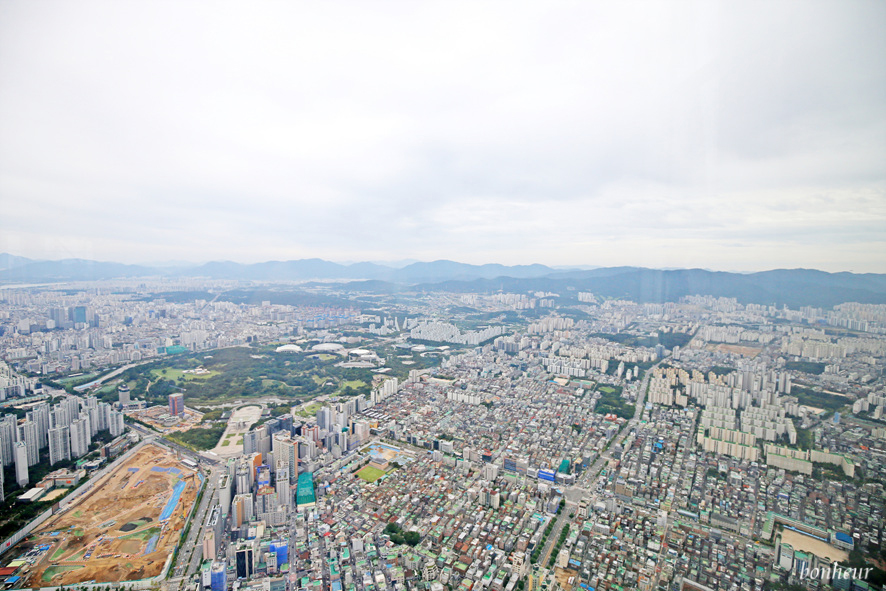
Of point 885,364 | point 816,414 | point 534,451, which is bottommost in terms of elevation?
point 534,451

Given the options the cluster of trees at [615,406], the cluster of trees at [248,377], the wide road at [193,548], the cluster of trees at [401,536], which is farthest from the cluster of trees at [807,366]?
the wide road at [193,548]

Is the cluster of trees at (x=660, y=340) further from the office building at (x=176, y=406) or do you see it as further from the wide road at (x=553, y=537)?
the office building at (x=176, y=406)

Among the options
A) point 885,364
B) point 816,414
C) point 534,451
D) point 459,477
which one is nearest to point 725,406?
point 816,414

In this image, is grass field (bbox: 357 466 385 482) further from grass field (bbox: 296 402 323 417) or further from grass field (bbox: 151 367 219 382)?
grass field (bbox: 151 367 219 382)

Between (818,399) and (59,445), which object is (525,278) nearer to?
(818,399)

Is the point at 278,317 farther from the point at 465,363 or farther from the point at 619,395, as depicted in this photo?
the point at 619,395

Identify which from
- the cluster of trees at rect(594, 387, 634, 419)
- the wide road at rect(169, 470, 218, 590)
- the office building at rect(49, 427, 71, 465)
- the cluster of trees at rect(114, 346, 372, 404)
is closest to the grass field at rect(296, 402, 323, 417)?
the cluster of trees at rect(114, 346, 372, 404)

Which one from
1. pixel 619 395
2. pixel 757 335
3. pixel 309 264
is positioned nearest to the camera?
pixel 619 395
